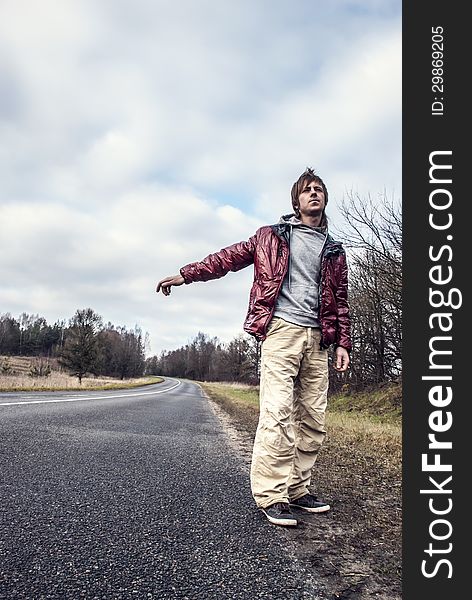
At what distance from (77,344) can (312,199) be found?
35.3 m

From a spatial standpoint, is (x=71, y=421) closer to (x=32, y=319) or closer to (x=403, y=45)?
(x=403, y=45)

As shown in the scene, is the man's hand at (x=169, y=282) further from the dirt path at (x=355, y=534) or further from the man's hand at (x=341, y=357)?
the dirt path at (x=355, y=534)

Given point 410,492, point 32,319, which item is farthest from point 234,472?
point 32,319

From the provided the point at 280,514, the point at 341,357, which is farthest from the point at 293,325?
the point at 280,514

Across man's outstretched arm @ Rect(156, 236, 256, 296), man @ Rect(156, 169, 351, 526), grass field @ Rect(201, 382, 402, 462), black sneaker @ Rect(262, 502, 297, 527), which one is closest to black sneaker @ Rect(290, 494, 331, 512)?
man @ Rect(156, 169, 351, 526)

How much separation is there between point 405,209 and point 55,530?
6.12 ft

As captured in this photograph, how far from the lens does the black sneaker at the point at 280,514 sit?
2.14 m

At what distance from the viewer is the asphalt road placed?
141cm

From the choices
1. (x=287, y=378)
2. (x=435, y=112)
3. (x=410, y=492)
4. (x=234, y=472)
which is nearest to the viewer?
(x=410, y=492)

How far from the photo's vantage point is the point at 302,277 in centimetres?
270

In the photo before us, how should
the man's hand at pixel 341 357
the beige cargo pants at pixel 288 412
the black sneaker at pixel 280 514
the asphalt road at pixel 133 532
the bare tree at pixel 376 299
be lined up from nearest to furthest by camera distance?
the asphalt road at pixel 133 532 → the black sneaker at pixel 280 514 → the beige cargo pants at pixel 288 412 → the man's hand at pixel 341 357 → the bare tree at pixel 376 299

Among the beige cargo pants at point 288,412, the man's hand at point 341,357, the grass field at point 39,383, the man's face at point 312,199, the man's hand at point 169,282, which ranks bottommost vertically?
the grass field at point 39,383

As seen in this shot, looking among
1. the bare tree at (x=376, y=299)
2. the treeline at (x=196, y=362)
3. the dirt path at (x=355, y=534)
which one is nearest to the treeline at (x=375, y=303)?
the bare tree at (x=376, y=299)

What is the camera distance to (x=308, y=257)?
8.99 feet
